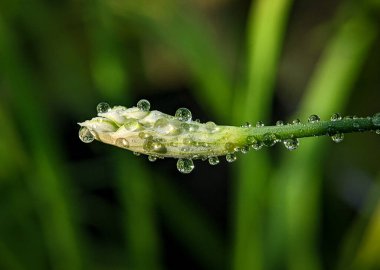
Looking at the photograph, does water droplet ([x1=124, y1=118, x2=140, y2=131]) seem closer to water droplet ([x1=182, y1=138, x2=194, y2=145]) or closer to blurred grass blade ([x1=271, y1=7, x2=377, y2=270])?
water droplet ([x1=182, y1=138, x2=194, y2=145])

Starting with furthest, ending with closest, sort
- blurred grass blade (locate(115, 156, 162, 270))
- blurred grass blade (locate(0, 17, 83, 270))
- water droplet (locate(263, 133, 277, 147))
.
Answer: blurred grass blade (locate(115, 156, 162, 270))
blurred grass blade (locate(0, 17, 83, 270))
water droplet (locate(263, 133, 277, 147))

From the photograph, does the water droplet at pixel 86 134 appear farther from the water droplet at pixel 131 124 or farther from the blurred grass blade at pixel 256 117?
the blurred grass blade at pixel 256 117

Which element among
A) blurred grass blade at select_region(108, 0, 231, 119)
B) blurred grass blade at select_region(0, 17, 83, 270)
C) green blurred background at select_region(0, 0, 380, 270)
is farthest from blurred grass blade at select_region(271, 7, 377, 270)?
blurred grass blade at select_region(0, 17, 83, 270)

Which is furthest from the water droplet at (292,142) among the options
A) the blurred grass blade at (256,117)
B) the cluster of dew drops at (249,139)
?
the blurred grass blade at (256,117)

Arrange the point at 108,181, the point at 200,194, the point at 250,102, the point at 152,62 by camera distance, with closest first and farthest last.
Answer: the point at 250,102 → the point at 108,181 → the point at 200,194 → the point at 152,62

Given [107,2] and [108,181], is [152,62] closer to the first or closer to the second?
[108,181]

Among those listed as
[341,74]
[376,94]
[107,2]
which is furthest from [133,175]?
[376,94]
